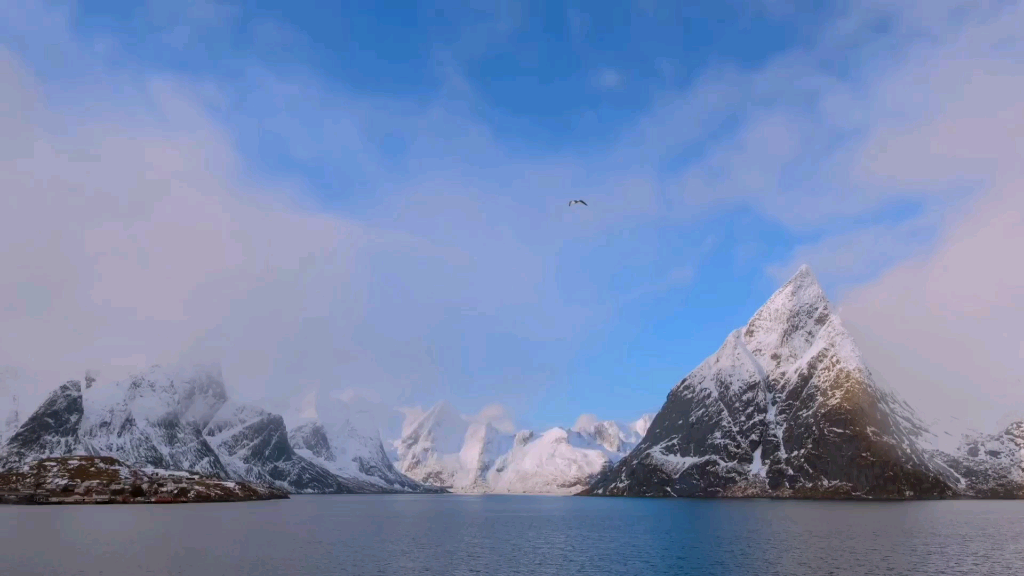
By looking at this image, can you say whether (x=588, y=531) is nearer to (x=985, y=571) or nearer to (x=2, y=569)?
(x=985, y=571)

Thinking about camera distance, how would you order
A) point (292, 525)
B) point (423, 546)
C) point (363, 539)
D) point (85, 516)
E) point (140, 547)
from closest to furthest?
point (140, 547), point (423, 546), point (363, 539), point (292, 525), point (85, 516)

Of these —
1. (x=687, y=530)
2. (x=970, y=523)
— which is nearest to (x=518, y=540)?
(x=687, y=530)

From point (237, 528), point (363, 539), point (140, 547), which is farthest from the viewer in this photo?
point (237, 528)

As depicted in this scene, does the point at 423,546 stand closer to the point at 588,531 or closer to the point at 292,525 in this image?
the point at 588,531

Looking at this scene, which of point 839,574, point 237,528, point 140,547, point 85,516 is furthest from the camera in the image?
point 85,516

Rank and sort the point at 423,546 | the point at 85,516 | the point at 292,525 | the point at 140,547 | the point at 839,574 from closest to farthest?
the point at 839,574, the point at 140,547, the point at 423,546, the point at 292,525, the point at 85,516

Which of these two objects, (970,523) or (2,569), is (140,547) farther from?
(970,523)

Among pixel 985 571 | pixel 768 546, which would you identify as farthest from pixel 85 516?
pixel 985 571

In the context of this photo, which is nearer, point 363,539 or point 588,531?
point 363,539

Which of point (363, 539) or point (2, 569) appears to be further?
point (363, 539)
